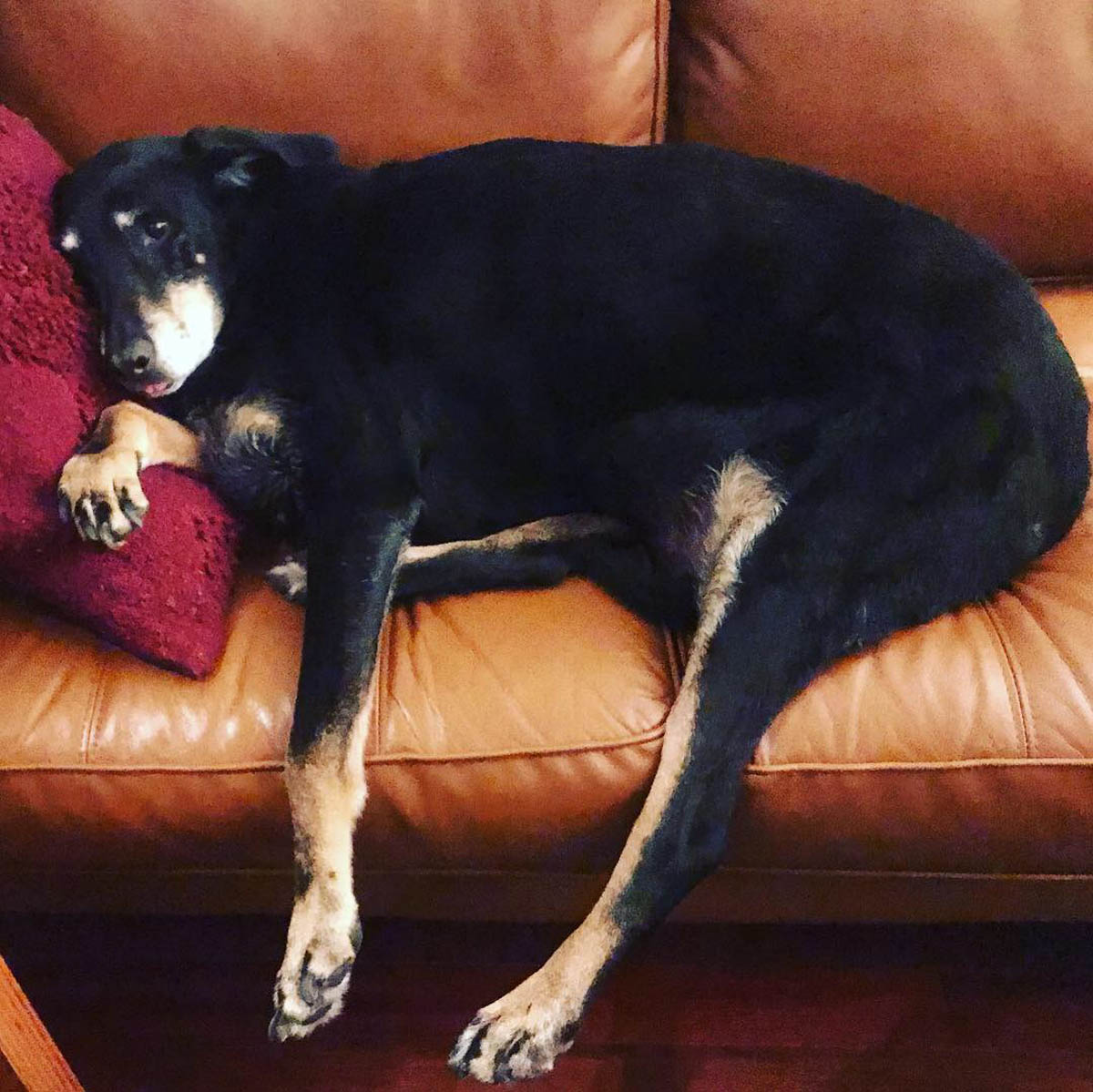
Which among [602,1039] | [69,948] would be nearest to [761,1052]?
[602,1039]

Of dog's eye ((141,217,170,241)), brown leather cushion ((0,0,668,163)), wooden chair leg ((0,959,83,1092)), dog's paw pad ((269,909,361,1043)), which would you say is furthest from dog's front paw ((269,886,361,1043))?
brown leather cushion ((0,0,668,163))

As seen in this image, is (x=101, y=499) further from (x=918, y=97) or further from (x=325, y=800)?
(x=918, y=97)

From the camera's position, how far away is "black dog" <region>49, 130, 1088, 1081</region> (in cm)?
111

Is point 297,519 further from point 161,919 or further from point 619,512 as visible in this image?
point 161,919

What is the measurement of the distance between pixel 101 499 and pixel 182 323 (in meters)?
0.31

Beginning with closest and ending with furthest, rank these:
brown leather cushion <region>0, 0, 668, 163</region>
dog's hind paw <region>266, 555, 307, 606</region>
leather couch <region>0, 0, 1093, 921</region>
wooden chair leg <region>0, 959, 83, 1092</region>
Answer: wooden chair leg <region>0, 959, 83, 1092</region> < leather couch <region>0, 0, 1093, 921</region> < dog's hind paw <region>266, 555, 307, 606</region> < brown leather cushion <region>0, 0, 668, 163</region>

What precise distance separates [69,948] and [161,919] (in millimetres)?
135

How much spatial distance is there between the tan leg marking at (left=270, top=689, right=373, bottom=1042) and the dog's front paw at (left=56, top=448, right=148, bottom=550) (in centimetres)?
32

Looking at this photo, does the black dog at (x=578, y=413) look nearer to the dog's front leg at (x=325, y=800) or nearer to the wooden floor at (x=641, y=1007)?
the dog's front leg at (x=325, y=800)

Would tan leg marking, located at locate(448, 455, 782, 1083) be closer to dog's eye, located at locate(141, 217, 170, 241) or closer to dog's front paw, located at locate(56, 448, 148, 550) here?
dog's front paw, located at locate(56, 448, 148, 550)

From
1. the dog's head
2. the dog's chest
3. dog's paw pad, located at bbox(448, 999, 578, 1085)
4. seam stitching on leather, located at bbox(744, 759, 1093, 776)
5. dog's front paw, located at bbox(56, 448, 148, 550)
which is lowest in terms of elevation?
dog's paw pad, located at bbox(448, 999, 578, 1085)

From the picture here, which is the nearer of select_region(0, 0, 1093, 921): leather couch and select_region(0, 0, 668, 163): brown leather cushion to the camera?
select_region(0, 0, 1093, 921): leather couch

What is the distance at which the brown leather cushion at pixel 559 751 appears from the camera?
1.08 metres

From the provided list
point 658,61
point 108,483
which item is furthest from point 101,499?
point 658,61
